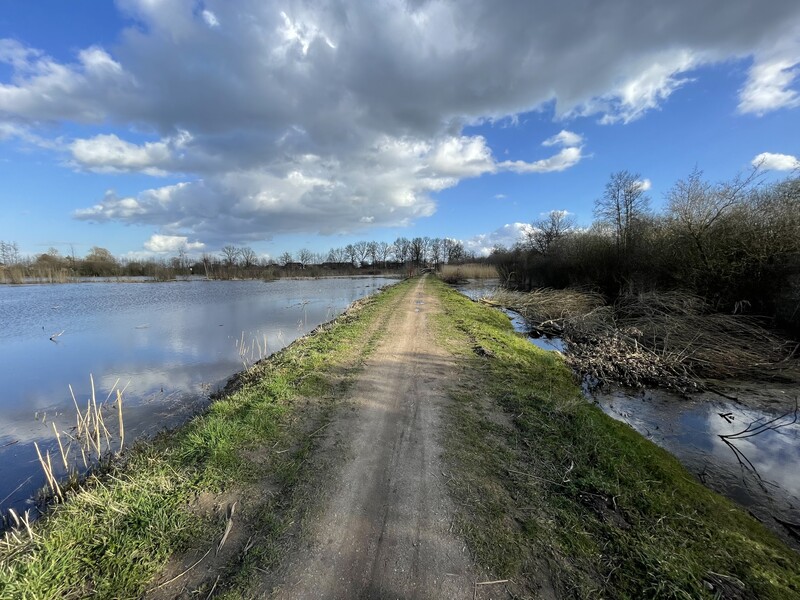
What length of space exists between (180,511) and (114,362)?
1153 cm

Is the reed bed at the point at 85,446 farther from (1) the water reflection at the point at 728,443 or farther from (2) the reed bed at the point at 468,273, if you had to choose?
(2) the reed bed at the point at 468,273

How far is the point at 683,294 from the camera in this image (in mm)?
14094

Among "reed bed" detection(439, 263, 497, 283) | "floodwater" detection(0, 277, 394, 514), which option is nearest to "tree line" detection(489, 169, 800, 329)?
"floodwater" detection(0, 277, 394, 514)

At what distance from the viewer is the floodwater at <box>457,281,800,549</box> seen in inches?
191

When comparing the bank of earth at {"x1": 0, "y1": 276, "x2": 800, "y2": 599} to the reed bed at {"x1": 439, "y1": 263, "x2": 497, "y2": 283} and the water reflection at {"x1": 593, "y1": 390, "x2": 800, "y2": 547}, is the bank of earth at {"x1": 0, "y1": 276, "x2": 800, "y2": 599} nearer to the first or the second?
the water reflection at {"x1": 593, "y1": 390, "x2": 800, "y2": 547}

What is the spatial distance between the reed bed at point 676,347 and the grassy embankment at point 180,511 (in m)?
8.34

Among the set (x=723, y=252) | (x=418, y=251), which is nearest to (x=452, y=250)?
(x=418, y=251)

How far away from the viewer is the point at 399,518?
3463mm

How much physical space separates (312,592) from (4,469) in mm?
6841

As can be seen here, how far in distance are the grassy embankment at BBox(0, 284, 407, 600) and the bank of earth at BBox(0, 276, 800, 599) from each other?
0.02m

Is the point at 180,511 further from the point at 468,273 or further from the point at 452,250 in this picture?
the point at 452,250

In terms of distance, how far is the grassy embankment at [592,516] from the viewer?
285 centimetres

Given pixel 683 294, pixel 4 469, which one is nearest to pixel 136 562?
pixel 4 469

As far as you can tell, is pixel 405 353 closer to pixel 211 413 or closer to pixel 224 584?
pixel 211 413
